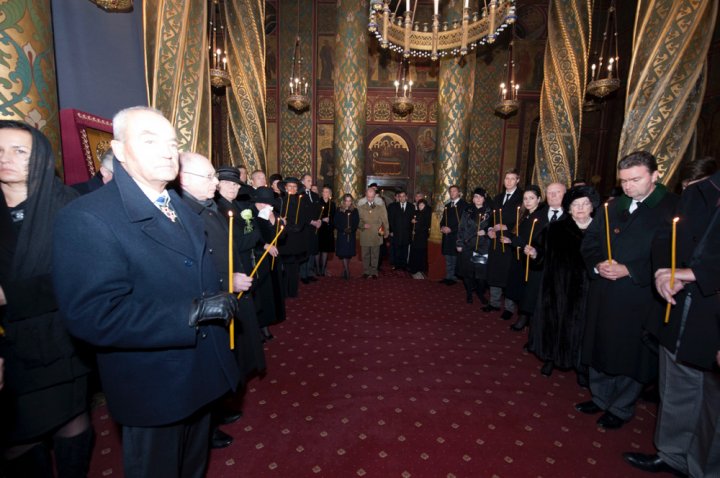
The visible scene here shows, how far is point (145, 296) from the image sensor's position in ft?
4.21

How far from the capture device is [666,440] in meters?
2.18

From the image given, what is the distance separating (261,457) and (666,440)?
2.68 metres

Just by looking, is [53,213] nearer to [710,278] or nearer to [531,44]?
[710,278]

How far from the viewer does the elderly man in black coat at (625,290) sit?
2.40 metres

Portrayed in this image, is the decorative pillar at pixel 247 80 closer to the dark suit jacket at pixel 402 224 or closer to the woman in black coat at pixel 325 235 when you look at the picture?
the woman in black coat at pixel 325 235

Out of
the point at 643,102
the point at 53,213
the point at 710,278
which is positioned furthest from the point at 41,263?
the point at 643,102

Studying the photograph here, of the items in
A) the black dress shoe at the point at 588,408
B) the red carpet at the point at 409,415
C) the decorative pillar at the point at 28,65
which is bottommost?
the red carpet at the point at 409,415

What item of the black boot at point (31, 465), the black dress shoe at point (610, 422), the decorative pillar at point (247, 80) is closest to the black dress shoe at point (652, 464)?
the black dress shoe at point (610, 422)

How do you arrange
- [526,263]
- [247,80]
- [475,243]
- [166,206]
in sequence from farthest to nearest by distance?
[247,80], [475,243], [526,263], [166,206]

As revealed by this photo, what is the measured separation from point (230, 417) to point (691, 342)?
3.12 m

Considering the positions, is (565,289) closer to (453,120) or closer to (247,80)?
(453,120)

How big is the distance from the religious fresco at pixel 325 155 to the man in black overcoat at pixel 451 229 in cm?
671

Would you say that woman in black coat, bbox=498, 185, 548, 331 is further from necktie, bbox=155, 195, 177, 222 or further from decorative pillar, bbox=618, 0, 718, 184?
A: necktie, bbox=155, 195, 177, 222

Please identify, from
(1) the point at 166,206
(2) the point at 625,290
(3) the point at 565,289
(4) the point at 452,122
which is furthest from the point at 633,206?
(4) the point at 452,122
